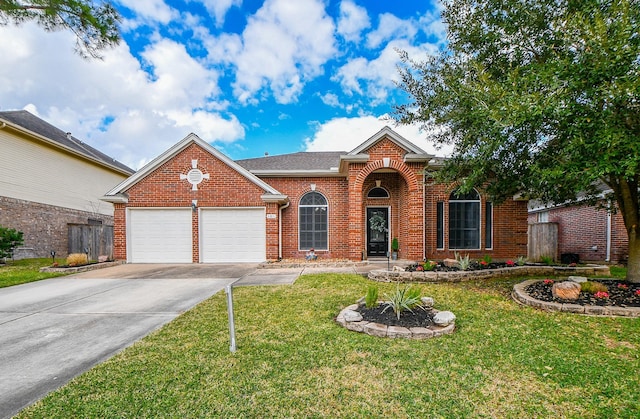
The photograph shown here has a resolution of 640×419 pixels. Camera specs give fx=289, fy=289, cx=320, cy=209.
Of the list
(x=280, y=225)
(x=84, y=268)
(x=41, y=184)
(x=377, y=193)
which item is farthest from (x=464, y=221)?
(x=41, y=184)

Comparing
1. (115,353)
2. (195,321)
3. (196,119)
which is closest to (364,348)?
(195,321)

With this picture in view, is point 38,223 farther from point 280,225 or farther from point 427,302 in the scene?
point 427,302

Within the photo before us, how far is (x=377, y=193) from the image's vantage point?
39.8 feet

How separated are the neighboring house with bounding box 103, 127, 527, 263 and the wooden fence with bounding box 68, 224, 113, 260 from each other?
12.5ft

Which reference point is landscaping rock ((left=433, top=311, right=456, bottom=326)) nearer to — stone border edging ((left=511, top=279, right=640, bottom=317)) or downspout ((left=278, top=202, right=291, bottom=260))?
stone border edging ((left=511, top=279, right=640, bottom=317))

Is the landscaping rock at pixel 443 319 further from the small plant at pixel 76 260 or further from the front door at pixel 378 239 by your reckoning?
the small plant at pixel 76 260

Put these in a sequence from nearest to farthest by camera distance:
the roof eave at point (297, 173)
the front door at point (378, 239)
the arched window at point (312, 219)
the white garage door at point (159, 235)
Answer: the white garage door at point (159, 235) < the roof eave at point (297, 173) < the front door at point (378, 239) < the arched window at point (312, 219)

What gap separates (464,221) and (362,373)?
10.4m

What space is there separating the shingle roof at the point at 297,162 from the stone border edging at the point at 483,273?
560cm

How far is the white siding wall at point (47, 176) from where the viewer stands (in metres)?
12.4

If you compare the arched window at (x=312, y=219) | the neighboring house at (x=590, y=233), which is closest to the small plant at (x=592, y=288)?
the neighboring house at (x=590, y=233)

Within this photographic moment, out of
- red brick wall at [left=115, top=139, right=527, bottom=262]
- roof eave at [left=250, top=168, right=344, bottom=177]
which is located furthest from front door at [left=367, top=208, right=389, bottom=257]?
roof eave at [left=250, top=168, right=344, bottom=177]

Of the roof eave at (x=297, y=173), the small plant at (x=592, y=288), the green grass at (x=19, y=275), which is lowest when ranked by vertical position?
the green grass at (x=19, y=275)

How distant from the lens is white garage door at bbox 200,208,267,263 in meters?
11.3
